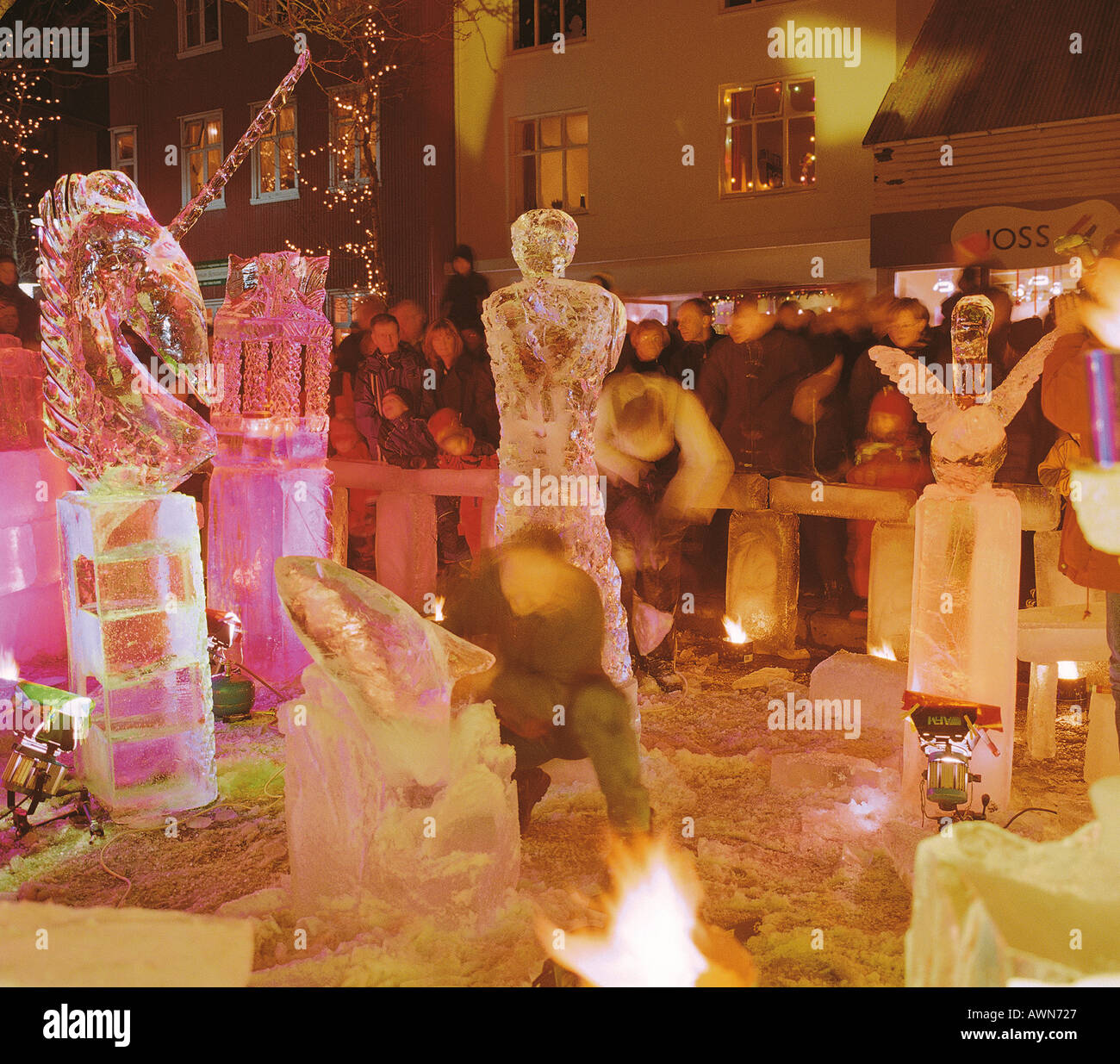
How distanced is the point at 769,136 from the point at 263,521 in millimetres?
11423

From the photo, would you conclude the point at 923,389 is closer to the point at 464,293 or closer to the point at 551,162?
the point at 464,293

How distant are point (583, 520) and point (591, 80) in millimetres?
13692

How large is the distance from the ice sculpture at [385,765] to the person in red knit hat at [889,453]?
3435 millimetres

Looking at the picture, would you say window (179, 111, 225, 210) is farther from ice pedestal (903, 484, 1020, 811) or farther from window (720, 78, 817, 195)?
ice pedestal (903, 484, 1020, 811)

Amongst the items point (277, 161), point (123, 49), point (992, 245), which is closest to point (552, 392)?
point (992, 245)

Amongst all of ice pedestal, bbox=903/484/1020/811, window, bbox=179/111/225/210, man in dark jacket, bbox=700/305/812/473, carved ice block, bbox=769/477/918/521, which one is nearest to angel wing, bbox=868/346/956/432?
ice pedestal, bbox=903/484/1020/811

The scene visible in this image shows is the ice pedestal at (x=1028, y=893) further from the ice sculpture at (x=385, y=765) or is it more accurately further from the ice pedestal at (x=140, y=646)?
the ice pedestal at (x=140, y=646)

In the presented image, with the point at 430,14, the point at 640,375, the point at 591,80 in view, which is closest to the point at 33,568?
the point at 640,375

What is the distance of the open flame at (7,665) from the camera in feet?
17.9

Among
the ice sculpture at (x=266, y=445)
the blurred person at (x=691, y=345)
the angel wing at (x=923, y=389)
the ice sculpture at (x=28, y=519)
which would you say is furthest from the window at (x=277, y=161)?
the angel wing at (x=923, y=389)

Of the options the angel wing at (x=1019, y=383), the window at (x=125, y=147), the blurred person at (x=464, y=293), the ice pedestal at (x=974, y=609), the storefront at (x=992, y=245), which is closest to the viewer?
the ice pedestal at (x=974, y=609)

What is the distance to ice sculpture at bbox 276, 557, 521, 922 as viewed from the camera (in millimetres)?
2902

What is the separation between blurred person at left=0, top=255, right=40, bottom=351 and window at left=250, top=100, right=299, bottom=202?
1154cm
